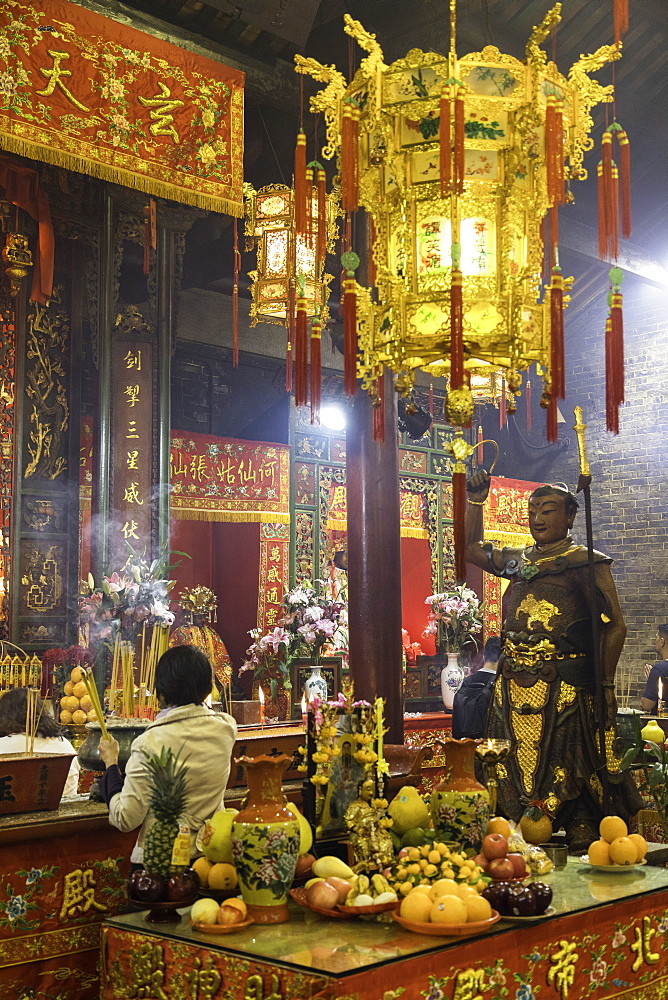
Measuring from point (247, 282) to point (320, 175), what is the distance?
5.54 metres

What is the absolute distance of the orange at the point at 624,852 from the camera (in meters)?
2.95

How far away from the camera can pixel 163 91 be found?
4355 millimetres

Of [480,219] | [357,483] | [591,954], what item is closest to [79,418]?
[357,483]

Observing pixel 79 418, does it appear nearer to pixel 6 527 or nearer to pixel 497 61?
pixel 6 527

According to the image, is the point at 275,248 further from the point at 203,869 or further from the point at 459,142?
the point at 203,869

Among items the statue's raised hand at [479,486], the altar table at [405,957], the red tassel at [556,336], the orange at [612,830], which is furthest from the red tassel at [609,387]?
the altar table at [405,957]

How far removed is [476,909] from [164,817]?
72cm

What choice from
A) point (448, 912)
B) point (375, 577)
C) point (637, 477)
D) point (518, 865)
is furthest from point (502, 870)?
point (637, 477)

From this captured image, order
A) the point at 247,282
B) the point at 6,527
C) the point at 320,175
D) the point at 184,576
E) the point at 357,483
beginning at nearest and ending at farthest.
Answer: the point at 320,175 → the point at 357,483 → the point at 6,527 → the point at 184,576 → the point at 247,282

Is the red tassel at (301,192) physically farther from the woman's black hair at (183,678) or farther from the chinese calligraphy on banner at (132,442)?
the chinese calligraphy on banner at (132,442)

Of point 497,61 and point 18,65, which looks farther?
point 18,65

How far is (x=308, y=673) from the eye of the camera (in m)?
7.16

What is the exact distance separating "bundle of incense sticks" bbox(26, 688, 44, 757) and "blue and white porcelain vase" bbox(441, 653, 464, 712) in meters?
4.50

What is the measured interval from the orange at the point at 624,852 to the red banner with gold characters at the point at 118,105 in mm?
2851
